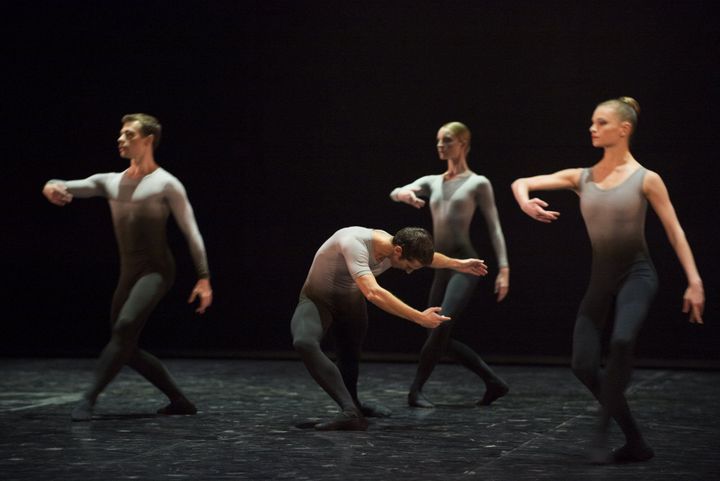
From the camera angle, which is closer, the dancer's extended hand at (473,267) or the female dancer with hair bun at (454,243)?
the dancer's extended hand at (473,267)

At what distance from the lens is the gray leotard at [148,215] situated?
658cm

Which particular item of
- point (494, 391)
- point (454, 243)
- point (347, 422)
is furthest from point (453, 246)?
point (347, 422)

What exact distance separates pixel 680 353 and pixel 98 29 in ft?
17.1

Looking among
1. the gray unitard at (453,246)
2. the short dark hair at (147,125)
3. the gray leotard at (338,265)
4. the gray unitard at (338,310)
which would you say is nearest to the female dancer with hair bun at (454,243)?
the gray unitard at (453,246)

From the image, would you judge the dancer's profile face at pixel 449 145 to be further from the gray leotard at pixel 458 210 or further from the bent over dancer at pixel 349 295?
the bent over dancer at pixel 349 295

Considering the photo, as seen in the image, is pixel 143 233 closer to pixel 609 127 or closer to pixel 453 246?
pixel 453 246

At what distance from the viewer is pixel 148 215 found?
260 inches

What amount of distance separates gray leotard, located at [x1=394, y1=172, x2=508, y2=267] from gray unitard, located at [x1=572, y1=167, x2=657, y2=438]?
1.95 m

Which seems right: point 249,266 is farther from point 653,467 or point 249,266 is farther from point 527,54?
point 653,467

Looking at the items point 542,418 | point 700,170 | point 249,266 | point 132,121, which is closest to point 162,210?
point 132,121

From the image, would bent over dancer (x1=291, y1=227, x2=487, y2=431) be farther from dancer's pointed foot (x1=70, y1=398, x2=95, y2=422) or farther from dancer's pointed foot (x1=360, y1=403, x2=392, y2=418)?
dancer's pointed foot (x1=70, y1=398, x2=95, y2=422)

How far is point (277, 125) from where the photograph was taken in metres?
10.0

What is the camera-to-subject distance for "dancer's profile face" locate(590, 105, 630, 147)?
5359 mm

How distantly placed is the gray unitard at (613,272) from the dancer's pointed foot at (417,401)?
77.3 inches
